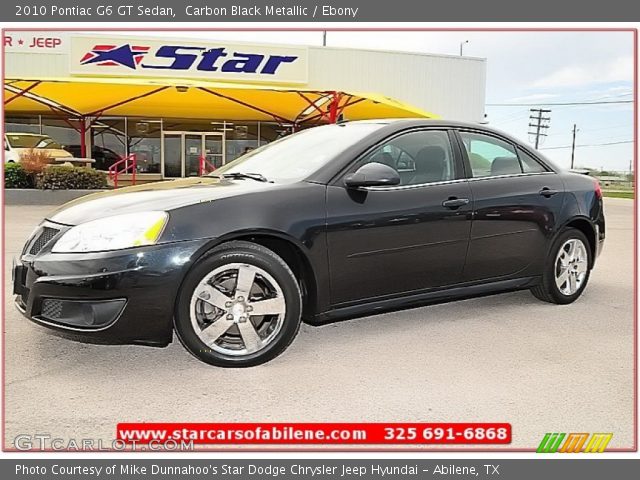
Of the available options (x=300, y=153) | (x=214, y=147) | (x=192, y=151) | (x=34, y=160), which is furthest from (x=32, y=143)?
(x=300, y=153)

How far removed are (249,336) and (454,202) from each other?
176 cm

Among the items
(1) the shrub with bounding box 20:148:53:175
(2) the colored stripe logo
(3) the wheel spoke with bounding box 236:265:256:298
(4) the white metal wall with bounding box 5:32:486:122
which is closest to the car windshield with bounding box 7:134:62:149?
(4) the white metal wall with bounding box 5:32:486:122

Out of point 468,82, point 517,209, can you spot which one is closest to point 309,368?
point 517,209

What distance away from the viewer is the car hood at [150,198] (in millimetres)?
3699

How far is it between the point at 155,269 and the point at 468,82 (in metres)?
24.7

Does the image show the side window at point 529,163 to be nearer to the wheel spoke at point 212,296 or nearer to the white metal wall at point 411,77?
the wheel spoke at point 212,296

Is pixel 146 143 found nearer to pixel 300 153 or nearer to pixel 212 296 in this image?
pixel 300 153

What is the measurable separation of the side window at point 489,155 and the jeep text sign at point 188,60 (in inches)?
666

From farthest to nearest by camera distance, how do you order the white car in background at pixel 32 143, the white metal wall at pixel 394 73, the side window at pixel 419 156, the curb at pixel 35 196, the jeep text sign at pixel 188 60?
the white metal wall at pixel 394 73 < the jeep text sign at pixel 188 60 < the white car in background at pixel 32 143 < the curb at pixel 35 196 < the side window at pixel 419 156

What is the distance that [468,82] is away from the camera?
86.3 ft

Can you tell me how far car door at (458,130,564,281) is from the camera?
4699mm

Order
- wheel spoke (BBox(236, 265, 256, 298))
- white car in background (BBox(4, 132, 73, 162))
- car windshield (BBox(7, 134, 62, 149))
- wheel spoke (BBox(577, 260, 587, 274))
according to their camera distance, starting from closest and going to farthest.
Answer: wheel spoke (BBox(236, 265, 256, 298)) < wheel spoke (BBox(577, 260, 587, 274)) < white car in background (BBox(4, 132, 73, 162)) < car windshield (BBox(7, 134, 62, 149))

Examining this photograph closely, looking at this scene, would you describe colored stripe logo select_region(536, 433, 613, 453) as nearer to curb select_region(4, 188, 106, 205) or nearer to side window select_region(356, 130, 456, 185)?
side window select_region(356, 130, 456, 185)

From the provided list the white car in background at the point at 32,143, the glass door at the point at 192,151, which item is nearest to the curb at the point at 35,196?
the white car in background at the point at 32,143
